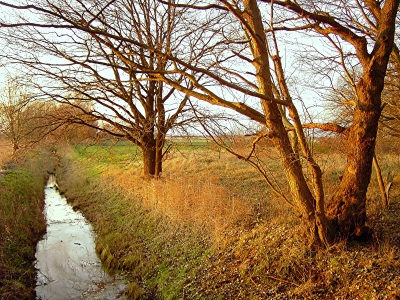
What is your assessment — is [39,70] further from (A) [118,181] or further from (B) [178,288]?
(B) [178,288]

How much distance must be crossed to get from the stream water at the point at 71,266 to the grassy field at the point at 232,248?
17.4 inches

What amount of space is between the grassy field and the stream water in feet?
1.45

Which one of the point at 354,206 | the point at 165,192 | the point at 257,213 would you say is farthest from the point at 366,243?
the point at 165,192

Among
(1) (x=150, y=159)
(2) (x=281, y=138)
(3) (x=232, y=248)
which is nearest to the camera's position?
(2) (x=281, y=138)

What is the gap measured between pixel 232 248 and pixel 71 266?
4781mm

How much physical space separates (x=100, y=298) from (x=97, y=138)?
654cm

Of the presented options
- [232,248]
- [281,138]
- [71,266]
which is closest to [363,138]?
[281,138]

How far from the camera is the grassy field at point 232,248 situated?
16.5 feet

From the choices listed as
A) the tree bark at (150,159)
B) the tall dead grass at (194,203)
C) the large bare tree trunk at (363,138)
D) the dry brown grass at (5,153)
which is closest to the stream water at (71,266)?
the tall dead grass at (194,203)

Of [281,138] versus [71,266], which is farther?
[71,266]

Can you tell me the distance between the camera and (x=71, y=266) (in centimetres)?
879

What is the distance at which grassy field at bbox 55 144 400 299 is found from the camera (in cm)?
502

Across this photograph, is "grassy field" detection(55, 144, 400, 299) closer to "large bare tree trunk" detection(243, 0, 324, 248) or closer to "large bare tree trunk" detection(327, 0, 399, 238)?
"large bare tree trunk" detection(243, 0, 324, 248)

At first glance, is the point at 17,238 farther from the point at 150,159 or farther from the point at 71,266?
the point at 150,159
